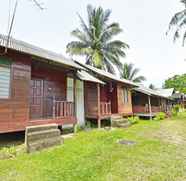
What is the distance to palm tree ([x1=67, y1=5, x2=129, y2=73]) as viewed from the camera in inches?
968

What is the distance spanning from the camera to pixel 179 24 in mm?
18656

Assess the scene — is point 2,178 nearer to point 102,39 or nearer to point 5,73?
point 5,73

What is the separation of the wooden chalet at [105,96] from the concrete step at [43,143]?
505cm

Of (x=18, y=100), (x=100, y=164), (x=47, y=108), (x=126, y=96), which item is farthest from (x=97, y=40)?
(x=100, y=164)

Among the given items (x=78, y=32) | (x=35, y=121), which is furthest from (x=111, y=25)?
(x=35, y=121)

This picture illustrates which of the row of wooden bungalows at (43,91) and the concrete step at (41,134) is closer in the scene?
the concrete step at (41,134)

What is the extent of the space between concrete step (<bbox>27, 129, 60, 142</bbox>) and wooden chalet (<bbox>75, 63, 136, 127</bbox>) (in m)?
5.10

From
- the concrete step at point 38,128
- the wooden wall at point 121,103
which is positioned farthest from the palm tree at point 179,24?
the concrete step at point 38,128

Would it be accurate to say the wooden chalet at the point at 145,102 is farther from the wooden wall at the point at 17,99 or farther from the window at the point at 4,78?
the window at the point at 4,78

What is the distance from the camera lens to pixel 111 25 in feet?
81.6

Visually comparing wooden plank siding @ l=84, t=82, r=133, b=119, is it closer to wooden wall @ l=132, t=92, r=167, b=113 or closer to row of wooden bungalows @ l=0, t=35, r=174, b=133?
row of wooden bungalows @ l=0, t=35, r=174, b=133

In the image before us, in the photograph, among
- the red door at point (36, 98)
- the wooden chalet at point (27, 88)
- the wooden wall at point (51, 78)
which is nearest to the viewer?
the wooden chalet at point (27, 88)

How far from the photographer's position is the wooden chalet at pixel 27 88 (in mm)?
6766

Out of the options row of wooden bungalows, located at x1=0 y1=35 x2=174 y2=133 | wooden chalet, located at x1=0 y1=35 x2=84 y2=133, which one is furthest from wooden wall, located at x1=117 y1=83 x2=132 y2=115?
wooden chalet, located at x1=0 y1=35 x2=84 y2=133
